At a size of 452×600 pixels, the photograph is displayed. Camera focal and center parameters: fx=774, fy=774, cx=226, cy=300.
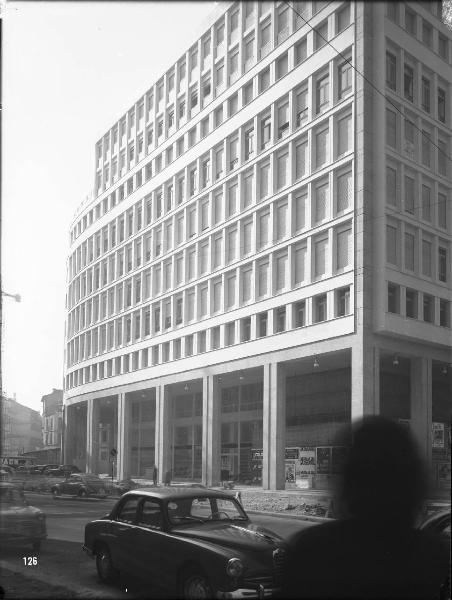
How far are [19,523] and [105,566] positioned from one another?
3.47m

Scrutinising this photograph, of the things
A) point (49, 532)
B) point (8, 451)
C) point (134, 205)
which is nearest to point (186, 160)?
point (134, 205)

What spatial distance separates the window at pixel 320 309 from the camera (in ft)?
107

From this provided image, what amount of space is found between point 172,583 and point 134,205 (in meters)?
35.3

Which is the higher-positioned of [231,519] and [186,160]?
[186,160]

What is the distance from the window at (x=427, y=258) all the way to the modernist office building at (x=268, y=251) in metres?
0.16

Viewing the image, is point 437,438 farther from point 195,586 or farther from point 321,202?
point 321,202

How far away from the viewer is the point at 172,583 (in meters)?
8.25

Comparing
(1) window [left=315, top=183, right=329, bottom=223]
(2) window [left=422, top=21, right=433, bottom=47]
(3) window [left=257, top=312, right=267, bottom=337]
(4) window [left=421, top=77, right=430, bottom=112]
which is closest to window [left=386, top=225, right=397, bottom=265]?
(1) window [left=315, top=183, right=329, bottom=223]

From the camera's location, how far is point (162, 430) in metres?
46.4

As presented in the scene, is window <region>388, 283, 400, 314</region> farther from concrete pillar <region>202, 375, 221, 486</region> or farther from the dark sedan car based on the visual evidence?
the dark sedan car

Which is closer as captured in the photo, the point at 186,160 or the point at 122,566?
the point at 122,566

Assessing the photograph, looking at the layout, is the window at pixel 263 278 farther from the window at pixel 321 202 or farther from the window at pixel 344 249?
the window at pixel 344 249

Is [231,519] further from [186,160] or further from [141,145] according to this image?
[141,145]

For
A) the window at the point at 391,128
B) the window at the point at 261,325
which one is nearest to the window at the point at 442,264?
the window at the point at 391,128
